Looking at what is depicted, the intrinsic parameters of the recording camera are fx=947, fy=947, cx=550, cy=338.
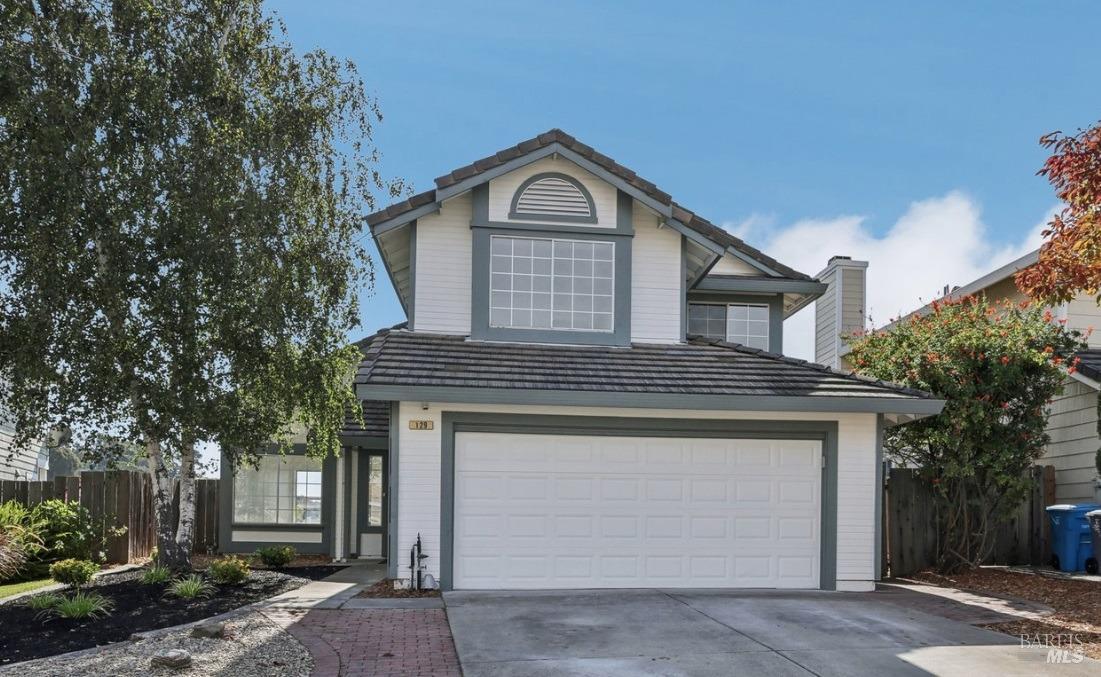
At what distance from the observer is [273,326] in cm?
1190

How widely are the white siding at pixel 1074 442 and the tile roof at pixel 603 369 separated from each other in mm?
4959

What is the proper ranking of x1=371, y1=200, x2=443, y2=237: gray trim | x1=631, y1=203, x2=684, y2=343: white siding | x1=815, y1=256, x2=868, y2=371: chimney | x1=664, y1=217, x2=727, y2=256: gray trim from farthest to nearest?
x1=815, y1=256, x2=868, y2=371: chimney → x1=631, y1=203, x2=684, y2=343: white siding → x1=664, y1=217, x2=727, y2=256: gray trim → x1=371, y1=200, x2=443, y2=237: gray trim

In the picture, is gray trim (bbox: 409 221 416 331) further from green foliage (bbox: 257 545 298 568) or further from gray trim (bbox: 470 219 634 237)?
green foliage (bbox: 257 545 298 568)

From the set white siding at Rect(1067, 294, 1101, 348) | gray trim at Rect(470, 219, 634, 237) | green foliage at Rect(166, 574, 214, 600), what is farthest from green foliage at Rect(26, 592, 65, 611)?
white siding at Rect(1067, 294, 1101, 348)

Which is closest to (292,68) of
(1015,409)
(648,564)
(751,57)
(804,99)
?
(751,57)

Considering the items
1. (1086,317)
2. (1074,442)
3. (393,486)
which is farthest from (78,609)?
(1086,317)

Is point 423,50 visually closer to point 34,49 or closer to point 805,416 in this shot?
point 34,49

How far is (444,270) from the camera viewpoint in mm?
13531

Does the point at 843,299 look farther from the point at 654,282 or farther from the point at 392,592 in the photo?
the point at 392,592

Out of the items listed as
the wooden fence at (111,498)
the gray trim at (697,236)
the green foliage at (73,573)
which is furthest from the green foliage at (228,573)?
the gray trim at (697,236)

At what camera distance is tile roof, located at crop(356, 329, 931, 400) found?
11773mm

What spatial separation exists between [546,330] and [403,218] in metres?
2.56

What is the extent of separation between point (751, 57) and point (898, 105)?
2.84m

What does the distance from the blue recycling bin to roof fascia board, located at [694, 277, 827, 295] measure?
505 centimetres
